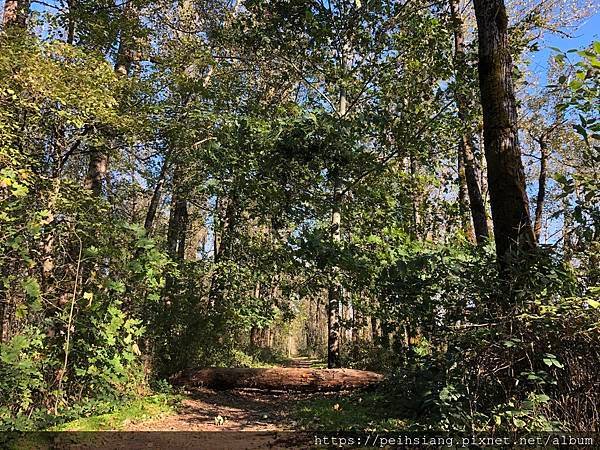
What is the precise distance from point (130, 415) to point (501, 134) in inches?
243

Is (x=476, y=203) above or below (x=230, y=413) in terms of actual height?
above

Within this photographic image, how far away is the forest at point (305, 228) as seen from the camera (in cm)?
388

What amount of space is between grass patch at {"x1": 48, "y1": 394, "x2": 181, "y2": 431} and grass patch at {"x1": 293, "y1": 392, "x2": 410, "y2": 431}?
217 cm

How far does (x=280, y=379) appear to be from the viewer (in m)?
9.95

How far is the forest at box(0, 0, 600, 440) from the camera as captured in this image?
12.7 ft

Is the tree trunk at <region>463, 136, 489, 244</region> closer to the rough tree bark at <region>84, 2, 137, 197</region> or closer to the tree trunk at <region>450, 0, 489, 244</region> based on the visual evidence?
the tree trunk at <region>450, 0, 489, 244</region>

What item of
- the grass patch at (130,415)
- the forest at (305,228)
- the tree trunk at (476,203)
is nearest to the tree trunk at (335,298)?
the forest at (305,228)

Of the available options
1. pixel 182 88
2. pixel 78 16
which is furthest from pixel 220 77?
pixel 78 16

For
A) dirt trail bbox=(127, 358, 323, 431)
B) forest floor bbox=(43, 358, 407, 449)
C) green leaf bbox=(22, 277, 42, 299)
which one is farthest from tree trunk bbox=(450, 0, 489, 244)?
green leaf bbox=(22, 277, 42, 299)

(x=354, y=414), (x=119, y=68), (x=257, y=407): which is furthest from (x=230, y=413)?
(x=119, y=68)

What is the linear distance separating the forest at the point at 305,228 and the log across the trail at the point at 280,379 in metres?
0.07

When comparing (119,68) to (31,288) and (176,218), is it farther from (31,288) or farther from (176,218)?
(31,288)

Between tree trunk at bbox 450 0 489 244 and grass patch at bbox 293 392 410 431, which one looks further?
tree trunk at bbox 450 0 489 244

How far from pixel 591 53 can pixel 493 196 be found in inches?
82.4
